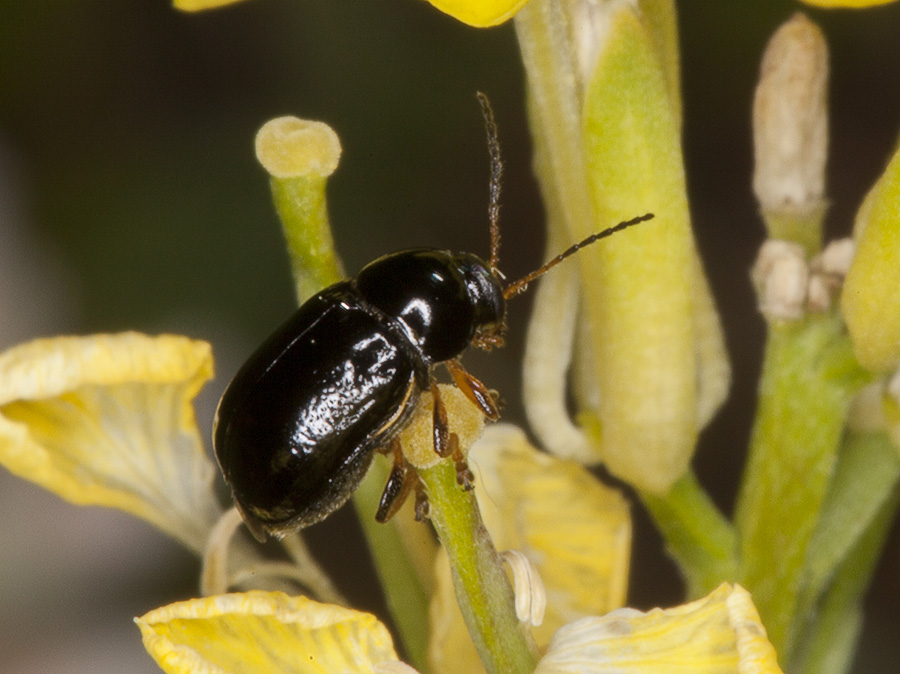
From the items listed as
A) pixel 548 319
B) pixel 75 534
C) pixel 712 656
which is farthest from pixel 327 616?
pixel 75 534

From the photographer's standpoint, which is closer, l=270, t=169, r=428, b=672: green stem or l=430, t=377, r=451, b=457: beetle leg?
l=430, t=377, r=451, b=457: beetle leg

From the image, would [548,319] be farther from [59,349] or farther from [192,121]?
[192,121]

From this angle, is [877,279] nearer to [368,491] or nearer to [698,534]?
[698,534]

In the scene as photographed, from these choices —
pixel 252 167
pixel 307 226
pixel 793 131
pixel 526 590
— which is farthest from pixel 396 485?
pixel 252 167

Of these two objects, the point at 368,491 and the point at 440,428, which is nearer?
the point at 440,428

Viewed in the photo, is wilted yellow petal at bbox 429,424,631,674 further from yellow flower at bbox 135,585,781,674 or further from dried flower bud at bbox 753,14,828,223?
dried flower bud at bbox 753,14,828,223

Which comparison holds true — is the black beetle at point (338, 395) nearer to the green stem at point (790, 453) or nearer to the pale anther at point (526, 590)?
the pale anther at point (526, 590)

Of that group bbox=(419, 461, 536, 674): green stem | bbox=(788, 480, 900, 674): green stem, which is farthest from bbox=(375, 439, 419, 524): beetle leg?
bbox=(788, 480, 900, 674): green stem

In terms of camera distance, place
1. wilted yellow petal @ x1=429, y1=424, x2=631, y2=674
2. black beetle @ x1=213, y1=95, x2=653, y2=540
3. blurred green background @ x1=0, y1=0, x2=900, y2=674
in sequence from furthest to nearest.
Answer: blurred green background @ x1=0, y1=0, x2=900, y2=674, wilted yellow petal @ x1=429, y1=424, x2=631, y2=674, black beetle @ x1=213, y1=95, x2=653, y2=540
